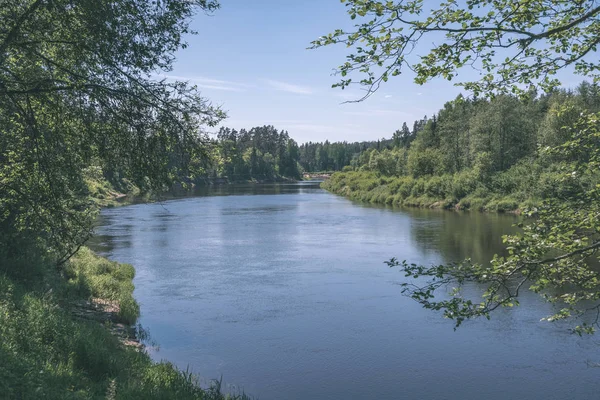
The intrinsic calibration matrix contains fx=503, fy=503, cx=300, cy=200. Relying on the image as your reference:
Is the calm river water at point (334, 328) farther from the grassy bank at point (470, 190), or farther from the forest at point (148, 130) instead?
the grassy bank at point (470, 190)

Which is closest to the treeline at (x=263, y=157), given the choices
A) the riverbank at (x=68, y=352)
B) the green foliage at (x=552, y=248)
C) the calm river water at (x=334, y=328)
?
the calm river water at (x=334, y=328)

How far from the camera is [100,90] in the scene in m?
5.70

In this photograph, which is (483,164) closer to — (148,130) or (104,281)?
(104,281)

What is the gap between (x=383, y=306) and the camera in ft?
56.3

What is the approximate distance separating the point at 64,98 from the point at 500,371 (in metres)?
11.0

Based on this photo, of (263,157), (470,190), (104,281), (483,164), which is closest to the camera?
(104,281)

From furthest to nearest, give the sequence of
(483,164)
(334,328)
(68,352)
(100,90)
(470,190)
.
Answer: (483,164) < (470,190) < (334,328) < (68,352) < (100,90)

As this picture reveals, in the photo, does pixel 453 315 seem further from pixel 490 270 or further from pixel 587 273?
pixel 587 273

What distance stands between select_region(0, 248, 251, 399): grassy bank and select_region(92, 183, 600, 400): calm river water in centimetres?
212

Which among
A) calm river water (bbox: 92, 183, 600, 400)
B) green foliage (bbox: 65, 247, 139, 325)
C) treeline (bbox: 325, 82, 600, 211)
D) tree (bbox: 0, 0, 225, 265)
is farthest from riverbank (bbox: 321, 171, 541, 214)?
tree (bbox: 0, 0, 225, 265)

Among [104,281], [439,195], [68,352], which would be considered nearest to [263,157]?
[439,195]

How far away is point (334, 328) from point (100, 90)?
11.2m

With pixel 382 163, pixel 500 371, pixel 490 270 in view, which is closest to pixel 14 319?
pixel 490 270

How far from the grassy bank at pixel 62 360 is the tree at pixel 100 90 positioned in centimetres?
246
